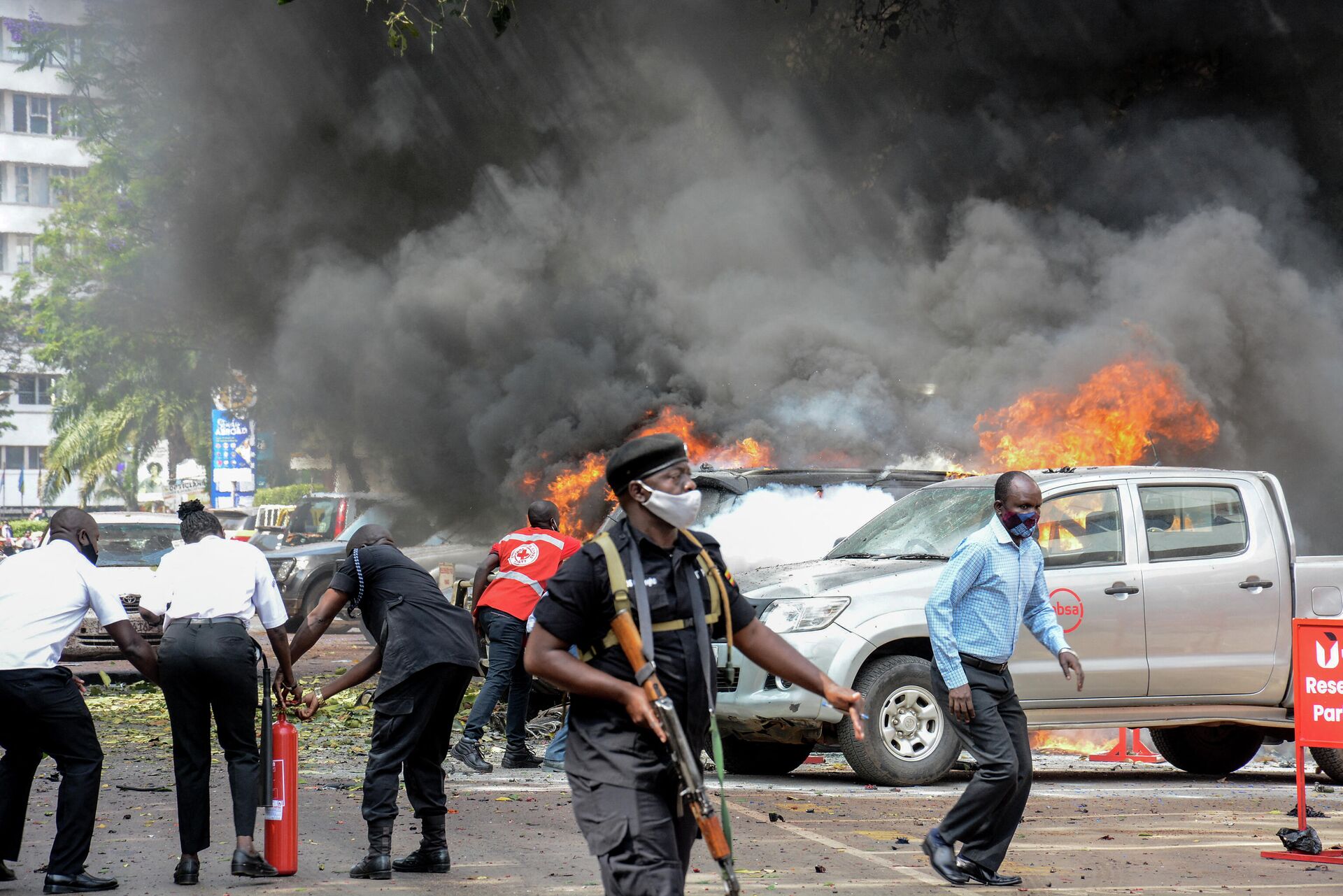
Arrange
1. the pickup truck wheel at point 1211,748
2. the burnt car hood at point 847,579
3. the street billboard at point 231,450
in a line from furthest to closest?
the street billboard at point 231,450
the pickup truck wheel at point 1211,748
the burnt car hood at point 847,579

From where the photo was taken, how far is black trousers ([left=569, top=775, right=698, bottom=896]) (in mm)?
3615

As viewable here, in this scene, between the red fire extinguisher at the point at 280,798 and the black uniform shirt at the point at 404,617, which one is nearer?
the red fire extinguisher at the point at 280,798

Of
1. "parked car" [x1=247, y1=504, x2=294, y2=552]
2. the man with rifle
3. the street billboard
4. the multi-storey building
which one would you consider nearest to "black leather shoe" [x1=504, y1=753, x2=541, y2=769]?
the man with rifle

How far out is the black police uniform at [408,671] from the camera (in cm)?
610

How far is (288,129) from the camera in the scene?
24594mm

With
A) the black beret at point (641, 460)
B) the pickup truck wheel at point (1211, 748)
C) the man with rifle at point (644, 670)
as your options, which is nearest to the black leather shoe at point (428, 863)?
the man with rifle at point (644, 670)

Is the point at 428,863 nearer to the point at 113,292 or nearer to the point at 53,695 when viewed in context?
the point at 53,695

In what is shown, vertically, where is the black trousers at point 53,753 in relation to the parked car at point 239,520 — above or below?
below

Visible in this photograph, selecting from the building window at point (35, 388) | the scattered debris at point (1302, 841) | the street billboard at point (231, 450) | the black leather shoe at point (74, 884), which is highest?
the building window at point (35, 388)

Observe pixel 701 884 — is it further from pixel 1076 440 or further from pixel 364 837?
pixel 1076 440

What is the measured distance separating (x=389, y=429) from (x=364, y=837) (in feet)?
61.1

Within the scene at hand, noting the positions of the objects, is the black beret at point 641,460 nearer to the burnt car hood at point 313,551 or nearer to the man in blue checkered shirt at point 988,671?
the man in blue checkered shirt at point 988,671

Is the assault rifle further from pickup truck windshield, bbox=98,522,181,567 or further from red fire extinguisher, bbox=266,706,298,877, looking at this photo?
pickup truck windshield, bbox=98,522,181,567

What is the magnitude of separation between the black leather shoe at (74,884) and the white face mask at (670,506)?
3.21 meters
